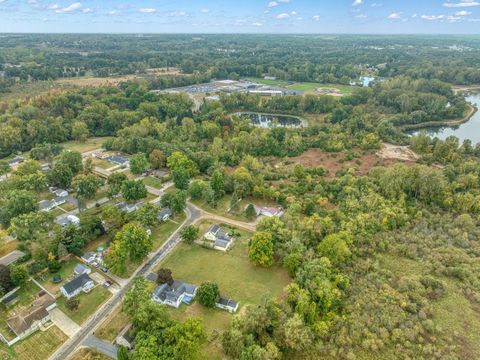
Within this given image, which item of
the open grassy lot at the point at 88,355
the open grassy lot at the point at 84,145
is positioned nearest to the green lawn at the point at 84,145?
the open grassy lot at the point at 84,145

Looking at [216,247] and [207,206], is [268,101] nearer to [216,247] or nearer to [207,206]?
[207,206]

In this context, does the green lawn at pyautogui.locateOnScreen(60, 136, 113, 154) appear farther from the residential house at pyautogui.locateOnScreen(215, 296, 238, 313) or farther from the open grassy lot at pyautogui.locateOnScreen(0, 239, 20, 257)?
the residential house at pyautogui.locateOnScreen(215, 296, 238, 313)

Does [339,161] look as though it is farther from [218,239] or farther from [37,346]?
[37,346]

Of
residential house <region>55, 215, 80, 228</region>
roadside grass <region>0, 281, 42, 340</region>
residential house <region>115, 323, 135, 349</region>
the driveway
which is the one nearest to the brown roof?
roadside grass <region>0, 281, 42, 340</region>

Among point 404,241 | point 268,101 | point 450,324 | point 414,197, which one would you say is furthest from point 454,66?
point 450,324

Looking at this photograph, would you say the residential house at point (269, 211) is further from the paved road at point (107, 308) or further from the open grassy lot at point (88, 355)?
the open grassy lot at point (88, 355)

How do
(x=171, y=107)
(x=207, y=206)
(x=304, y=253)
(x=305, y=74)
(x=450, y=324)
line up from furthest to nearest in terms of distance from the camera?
(x=305, y=74)
(x=171, y=107)
(x=207, y=206)
(x=304, y=253)
(x=450, y=324)
